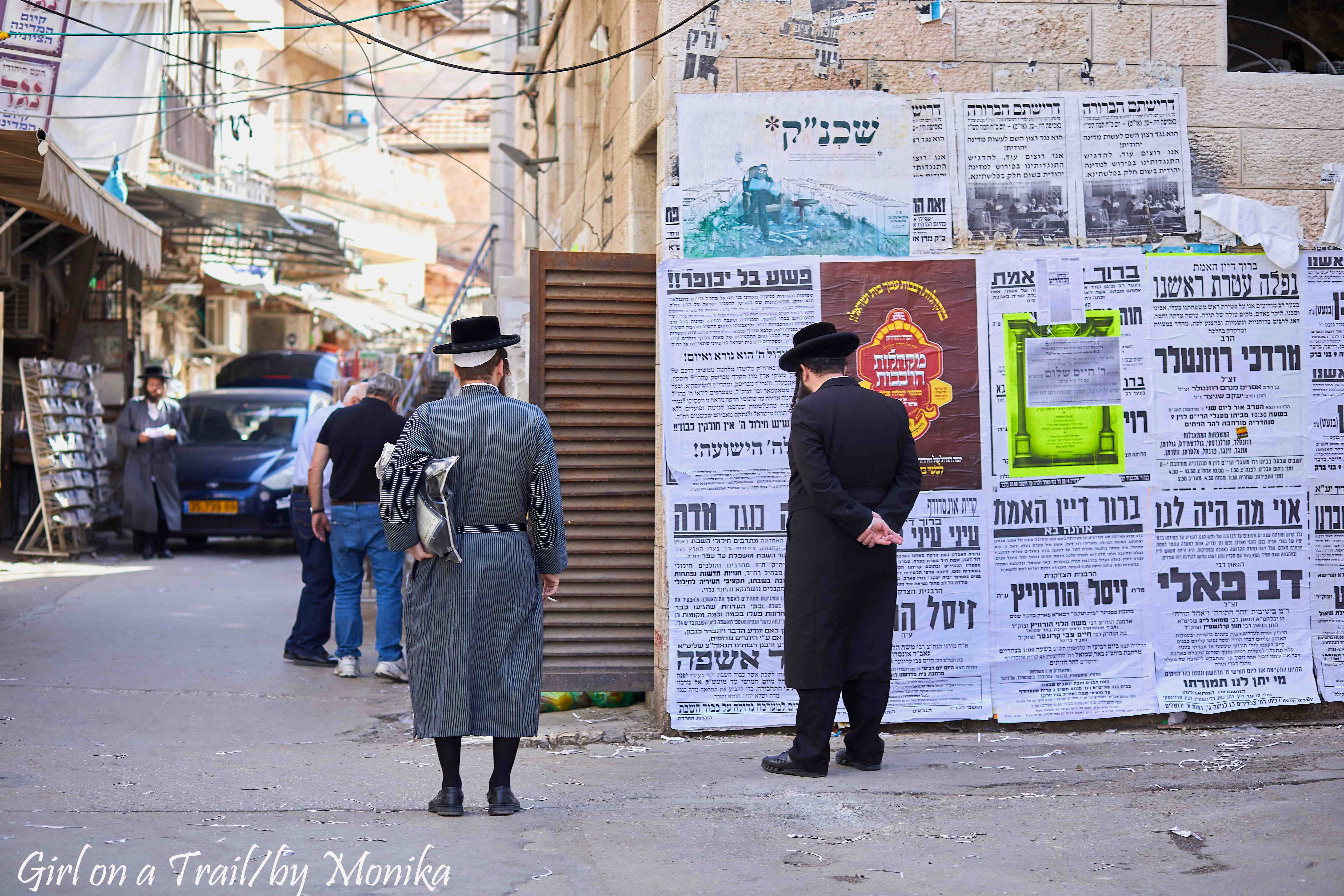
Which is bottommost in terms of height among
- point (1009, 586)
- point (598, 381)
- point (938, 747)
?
point (938, 747)

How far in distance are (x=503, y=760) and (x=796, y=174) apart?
2.95m

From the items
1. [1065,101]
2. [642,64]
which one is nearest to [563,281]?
[642,64]

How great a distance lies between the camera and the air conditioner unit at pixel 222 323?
88.8ft

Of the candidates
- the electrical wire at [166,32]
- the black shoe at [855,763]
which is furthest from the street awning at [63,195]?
the black shoe at [855,763]

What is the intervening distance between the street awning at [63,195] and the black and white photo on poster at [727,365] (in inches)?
172

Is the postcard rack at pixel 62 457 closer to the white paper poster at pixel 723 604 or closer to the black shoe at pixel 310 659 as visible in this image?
the black shoe at pixel 310 659

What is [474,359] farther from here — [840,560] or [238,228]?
[238,228]

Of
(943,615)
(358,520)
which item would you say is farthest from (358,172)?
(943,615)

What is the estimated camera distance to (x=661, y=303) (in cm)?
607

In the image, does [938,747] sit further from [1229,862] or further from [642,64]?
[642,64]

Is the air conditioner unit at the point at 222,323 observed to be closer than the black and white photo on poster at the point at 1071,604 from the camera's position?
No

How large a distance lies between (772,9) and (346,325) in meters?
24.8

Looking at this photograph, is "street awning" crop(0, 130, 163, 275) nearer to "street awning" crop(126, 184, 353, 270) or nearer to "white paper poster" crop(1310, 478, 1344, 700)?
"street awning" crop(126, 184, 353, 270)

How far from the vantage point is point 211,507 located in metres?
13.9
